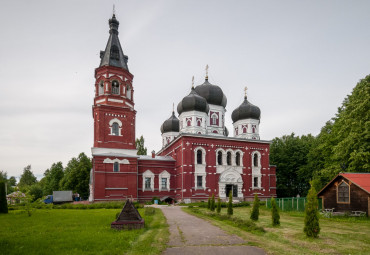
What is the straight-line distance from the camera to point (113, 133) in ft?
109

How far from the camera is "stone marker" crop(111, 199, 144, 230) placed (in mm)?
12258

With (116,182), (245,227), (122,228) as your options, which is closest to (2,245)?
(122,228)

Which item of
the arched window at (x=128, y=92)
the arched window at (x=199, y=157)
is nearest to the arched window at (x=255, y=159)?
the arched window at (x=199, y=157)

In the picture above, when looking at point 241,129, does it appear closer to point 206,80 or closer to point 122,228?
point 206,80

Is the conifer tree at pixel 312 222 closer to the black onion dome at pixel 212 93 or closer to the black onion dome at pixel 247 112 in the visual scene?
the black onion dome at pixel 247 112

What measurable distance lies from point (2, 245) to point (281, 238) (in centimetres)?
957

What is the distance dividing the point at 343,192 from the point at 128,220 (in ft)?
48.4

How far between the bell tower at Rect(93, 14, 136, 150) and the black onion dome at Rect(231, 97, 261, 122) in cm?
1575

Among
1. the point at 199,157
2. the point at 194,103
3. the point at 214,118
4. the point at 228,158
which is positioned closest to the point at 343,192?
the point at 199,157

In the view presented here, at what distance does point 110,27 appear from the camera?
36094mm

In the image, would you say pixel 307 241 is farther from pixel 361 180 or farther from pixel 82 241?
pixel 361 180

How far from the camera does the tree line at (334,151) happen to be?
24.0 metres

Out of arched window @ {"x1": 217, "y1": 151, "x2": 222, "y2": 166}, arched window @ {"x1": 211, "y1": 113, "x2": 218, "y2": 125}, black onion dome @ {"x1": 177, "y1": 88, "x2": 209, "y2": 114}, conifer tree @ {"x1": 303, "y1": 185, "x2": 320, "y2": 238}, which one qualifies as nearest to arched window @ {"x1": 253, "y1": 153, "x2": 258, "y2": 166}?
arched window @ {"x1": 217, "y1": 151, "x2": 222, "y2": 166}

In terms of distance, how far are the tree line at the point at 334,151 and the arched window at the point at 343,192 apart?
5.10m
